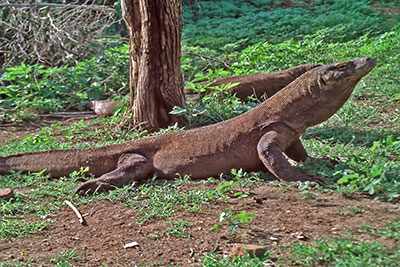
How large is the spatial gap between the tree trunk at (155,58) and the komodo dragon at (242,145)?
1.18 meters

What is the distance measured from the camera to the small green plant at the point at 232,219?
249 centimetres

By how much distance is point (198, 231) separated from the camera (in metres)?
2.74

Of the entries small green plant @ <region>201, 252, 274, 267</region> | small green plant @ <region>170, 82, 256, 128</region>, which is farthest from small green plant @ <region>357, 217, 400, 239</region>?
small green plant @ <region>170, 82, 256, 128</region>

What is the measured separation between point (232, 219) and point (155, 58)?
9.58 feet

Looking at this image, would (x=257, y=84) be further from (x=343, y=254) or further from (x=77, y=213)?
(x=343, y=254)

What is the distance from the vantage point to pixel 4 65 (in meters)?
8.70

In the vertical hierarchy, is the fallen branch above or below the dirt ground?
below

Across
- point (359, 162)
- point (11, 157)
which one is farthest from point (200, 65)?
point (359, 162)

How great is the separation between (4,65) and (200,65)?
3.69 m

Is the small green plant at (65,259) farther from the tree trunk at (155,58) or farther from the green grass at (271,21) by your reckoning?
the green grass at (271,21)

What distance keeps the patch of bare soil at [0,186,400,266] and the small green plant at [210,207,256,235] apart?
0.15ft

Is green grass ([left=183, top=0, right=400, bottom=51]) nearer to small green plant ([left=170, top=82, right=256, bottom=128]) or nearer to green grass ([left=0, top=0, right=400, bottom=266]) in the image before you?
green grass ([left=0, top=0, right=400, bottom=266])

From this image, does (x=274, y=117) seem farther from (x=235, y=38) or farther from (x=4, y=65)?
(x=235, y=38)

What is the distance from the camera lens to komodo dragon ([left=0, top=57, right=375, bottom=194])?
11.2 feet
